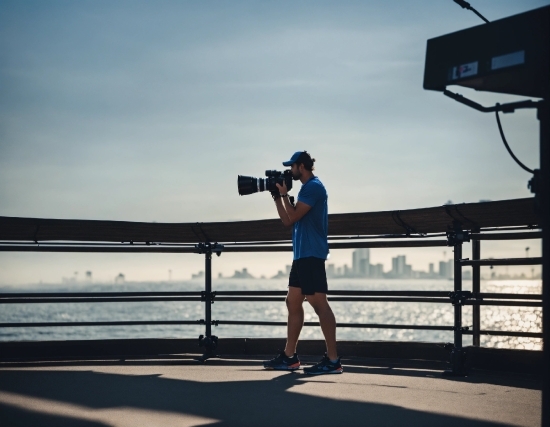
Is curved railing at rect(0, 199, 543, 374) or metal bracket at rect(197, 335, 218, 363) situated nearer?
curved railing at rect(0, 199, 543, 374)

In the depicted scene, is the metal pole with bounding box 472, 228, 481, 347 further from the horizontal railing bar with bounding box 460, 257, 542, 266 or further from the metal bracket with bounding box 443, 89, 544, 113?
the metal bracket with bounding box 443, 89, 544, 113

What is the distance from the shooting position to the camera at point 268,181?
6.25 metres

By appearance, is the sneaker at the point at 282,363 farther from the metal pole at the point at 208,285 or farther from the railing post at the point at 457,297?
the railing post at the point at 457,297

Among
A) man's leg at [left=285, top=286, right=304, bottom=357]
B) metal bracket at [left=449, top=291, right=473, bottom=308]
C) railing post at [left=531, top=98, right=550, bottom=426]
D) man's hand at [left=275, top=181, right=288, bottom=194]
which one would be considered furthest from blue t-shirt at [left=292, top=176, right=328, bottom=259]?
railing post at [left=531, top=98, right=550, bottom=426]

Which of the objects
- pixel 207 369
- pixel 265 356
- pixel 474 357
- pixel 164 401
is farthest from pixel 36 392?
pixel 474 357

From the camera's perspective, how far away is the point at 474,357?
6117 mm

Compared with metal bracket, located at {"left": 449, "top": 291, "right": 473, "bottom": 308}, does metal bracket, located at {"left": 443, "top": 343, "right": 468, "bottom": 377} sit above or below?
below

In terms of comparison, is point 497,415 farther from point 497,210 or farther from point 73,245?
point 73,245

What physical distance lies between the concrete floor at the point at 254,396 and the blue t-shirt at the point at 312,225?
1003mm

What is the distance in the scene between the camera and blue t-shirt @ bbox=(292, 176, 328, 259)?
20.1ft

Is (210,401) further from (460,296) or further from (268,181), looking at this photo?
(460,296)

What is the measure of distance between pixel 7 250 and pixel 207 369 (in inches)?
84.4

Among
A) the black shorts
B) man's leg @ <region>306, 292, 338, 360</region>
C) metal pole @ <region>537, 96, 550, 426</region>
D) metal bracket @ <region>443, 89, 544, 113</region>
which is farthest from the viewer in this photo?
the black shorts

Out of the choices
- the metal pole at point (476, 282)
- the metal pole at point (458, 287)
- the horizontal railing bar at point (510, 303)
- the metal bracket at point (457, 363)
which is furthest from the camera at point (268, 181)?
the metal bracket at point (457, 363)
